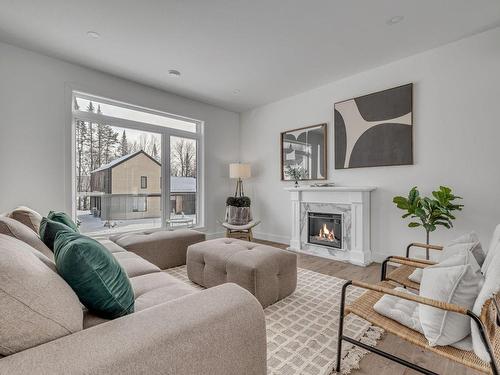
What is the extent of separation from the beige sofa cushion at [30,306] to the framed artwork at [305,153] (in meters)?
3.80

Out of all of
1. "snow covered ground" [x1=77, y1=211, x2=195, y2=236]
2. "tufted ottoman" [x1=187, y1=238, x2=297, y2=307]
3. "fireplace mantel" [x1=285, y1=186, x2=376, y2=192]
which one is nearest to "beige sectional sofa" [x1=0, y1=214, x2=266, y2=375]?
"tufted ottoman" [x1=187, y1=238, x2=297, y2=307]

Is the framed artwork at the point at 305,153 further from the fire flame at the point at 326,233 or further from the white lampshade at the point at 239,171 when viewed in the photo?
the fire flame at the point at 326,233

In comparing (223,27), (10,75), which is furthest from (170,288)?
(10,75)

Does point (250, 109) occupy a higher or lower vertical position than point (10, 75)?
higher

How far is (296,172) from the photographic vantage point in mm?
4488

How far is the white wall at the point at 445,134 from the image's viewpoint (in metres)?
2.71

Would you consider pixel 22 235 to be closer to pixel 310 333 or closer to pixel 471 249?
pixel 310 333

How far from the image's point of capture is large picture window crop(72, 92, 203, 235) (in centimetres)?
364

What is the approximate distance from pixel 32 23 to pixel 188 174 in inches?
114

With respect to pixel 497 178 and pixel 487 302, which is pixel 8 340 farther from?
pixel 497 178

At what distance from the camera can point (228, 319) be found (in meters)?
0.97

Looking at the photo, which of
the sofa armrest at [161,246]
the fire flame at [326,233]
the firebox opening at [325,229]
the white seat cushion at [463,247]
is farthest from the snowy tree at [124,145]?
the white seat cushion at [463,247]

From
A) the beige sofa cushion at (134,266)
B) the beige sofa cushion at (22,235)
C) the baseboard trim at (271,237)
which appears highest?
the beige sofa cushion at (22,235)

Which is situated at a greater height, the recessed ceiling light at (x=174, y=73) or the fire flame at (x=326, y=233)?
the recessed ceiling light at (x=174, y=73)
